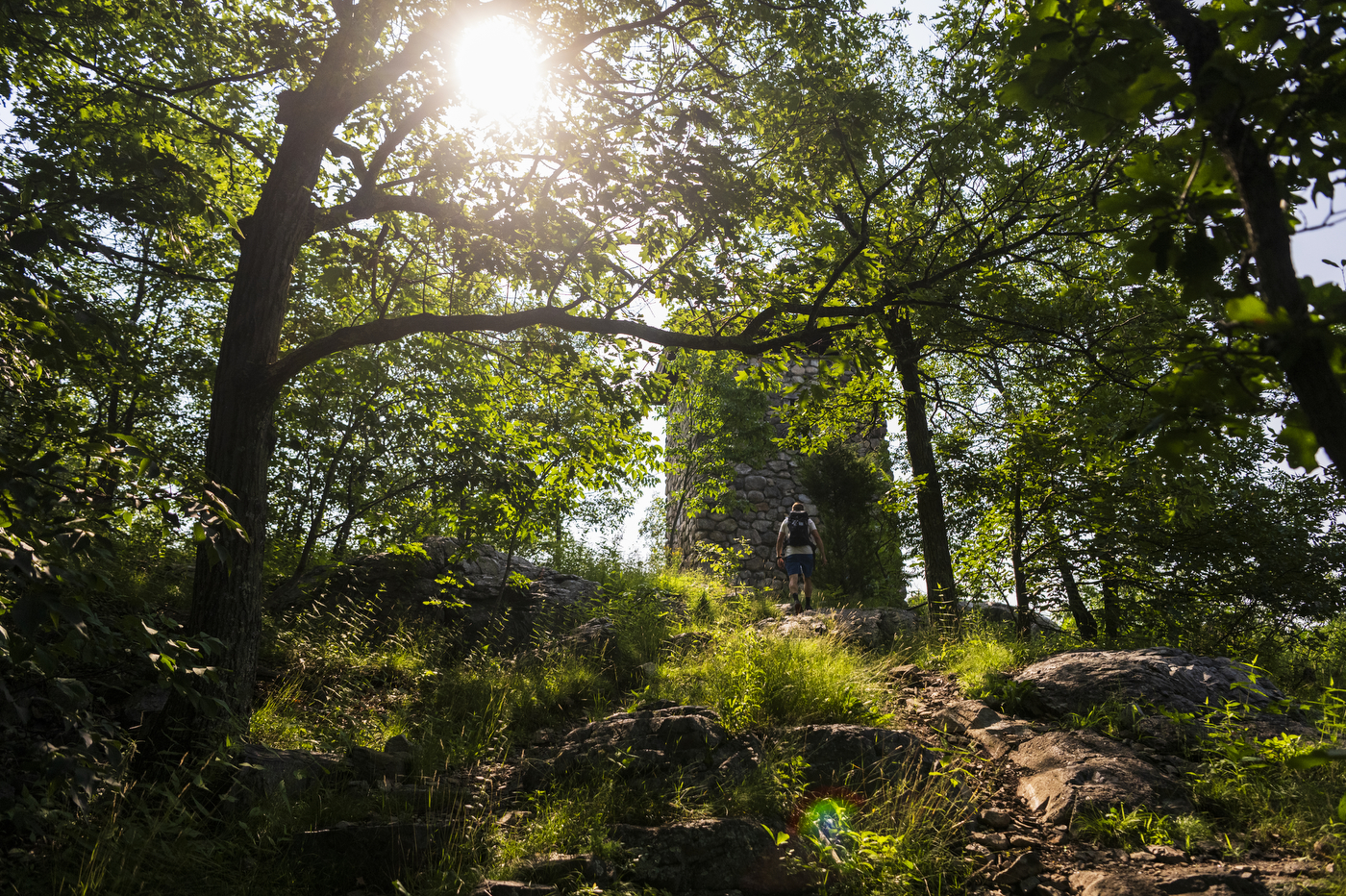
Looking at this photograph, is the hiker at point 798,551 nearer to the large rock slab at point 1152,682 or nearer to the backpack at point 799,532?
the backpack at point 799,532

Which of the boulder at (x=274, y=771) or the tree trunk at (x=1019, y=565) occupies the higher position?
the tree trunk at (x=1019, y=565)

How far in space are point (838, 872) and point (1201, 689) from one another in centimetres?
313

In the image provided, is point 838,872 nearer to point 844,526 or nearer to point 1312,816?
point 1312,816

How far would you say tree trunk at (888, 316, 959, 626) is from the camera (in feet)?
25.0

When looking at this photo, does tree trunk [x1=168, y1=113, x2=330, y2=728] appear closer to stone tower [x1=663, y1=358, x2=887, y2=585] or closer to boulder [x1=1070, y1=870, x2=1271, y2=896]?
boulder [x1=1070, y1=870, x2=1271, y2=896]

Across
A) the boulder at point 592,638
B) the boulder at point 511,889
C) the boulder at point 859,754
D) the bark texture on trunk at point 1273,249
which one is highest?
the bark texture on trunk at point 1273,249

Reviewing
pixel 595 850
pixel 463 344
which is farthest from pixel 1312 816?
pixel 463 344

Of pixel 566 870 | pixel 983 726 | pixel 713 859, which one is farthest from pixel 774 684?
pixel 566 870

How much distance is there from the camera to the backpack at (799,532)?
10.3 m

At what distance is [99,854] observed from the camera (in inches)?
119

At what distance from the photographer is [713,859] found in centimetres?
331

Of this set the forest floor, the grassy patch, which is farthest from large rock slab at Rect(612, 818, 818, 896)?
the grassy patch

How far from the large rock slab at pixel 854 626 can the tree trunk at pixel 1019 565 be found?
1.10 metres

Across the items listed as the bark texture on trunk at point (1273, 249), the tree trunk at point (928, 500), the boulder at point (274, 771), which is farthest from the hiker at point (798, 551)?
the bark texture on trunk at point (1273, 249)
